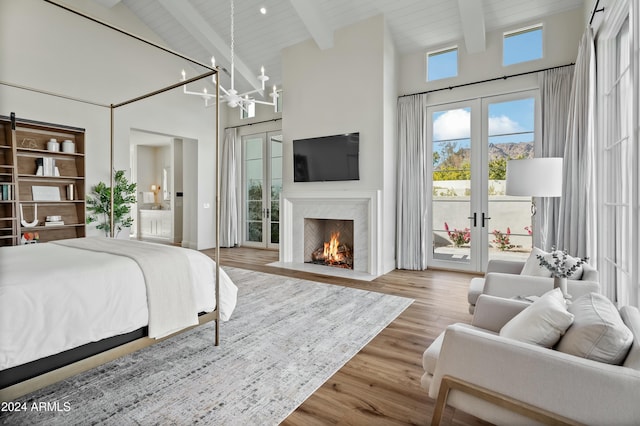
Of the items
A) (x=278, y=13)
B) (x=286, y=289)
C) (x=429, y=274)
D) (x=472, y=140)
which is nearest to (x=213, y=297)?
(x=286, y=289)

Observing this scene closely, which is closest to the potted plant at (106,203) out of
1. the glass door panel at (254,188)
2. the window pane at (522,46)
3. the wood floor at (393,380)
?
the glass door panel at (254,188)

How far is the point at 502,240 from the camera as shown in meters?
4.95

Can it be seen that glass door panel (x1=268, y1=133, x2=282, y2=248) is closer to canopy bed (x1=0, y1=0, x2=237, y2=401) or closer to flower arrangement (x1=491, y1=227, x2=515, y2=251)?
flower arrangement (x1=491, y1=227, x2=515, y2=251)

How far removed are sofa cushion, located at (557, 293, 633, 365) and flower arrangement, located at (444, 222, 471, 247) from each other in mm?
3913

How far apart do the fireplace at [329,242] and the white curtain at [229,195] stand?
2.59 m

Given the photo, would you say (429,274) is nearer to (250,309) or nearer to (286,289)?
(286,289)

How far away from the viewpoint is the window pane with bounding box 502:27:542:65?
4699 millimetres

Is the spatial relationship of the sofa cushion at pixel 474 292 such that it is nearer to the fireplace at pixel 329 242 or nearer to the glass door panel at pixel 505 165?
the glass door panel at pixel 505 165

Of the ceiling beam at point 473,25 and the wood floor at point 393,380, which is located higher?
the ceiling beam at point 473,25

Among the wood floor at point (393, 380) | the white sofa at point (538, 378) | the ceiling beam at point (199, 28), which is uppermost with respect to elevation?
the ceiling beam at point (199, 28)

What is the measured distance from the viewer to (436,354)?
1.66m

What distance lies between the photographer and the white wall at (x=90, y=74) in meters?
4.89

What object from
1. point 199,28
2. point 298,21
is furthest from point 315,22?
point 199,28

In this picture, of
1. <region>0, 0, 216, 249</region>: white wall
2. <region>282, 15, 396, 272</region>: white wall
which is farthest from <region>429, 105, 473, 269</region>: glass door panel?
<region>0, 0, 216, 249</region>: white wall
